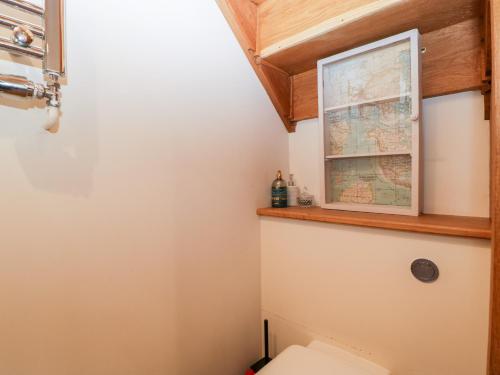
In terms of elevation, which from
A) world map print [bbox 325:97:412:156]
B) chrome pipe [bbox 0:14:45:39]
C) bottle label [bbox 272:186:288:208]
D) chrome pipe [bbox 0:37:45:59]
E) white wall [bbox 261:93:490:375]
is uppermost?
chrome pipe [bbox 0:14:45:39]

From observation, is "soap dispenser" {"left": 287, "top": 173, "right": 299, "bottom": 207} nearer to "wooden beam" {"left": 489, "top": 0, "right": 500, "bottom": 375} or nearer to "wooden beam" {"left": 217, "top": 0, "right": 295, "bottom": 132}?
"wooden beam" {"left": 217, "top": 0, "right": 295, "bottom": 132}

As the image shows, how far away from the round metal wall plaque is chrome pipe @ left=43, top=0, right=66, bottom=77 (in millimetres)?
1246

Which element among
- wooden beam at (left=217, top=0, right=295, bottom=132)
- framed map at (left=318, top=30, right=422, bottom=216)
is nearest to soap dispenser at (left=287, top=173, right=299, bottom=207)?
framed map at (left=318, top=30, right=422, bottom=216)

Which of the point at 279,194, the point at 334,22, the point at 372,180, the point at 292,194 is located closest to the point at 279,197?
the point at 279,194

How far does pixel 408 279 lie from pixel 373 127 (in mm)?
666

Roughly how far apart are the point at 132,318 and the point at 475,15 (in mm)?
1668

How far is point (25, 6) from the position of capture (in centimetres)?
64

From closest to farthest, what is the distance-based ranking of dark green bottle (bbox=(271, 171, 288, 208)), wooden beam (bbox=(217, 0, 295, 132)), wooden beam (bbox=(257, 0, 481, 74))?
wooden beam (bbox=(257, 0, 481, 74)) → wooden beam (bbox=(217, 0, 295, 132)) → dark green bottle (bbox=(271, 171, 288, 208))

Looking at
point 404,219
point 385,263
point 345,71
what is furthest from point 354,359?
point 345,71

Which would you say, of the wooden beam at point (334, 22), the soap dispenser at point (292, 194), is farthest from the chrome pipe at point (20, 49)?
the soap dispenser at point (292, 194)

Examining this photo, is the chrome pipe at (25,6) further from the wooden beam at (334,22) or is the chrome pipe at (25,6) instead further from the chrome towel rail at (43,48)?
the wooden beam at (334,22)

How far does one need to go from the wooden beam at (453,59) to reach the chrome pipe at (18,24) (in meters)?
1.35

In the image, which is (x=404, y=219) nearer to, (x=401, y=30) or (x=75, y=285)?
(x=401, y=30)

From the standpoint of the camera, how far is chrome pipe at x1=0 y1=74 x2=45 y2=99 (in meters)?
0.61
